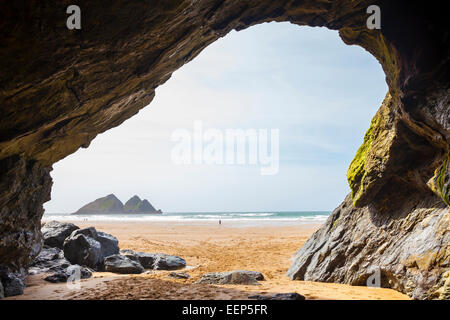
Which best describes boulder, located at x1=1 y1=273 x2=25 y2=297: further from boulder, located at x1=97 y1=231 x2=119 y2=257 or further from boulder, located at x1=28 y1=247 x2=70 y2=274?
boulder, located at x1=97 y1=231 x2=119 y2=257

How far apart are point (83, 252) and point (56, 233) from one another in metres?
3.82

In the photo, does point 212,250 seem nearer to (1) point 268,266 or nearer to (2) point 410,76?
(1) point 268,266

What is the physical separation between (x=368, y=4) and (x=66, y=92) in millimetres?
8296

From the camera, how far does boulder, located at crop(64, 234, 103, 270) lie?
37.2 ft

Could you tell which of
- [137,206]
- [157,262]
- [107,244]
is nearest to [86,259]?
[107,244]

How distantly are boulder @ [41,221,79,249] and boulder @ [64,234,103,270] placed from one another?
2.58 m

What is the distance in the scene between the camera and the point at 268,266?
12047 millimetres

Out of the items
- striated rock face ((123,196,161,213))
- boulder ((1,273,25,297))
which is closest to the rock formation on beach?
boulder ((1,273,25,297))

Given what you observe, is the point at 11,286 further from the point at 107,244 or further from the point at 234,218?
the point at 234,218

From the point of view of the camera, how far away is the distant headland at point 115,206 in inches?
4569

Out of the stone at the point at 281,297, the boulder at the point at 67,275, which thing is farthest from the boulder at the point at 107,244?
the stone at the point at 281,297

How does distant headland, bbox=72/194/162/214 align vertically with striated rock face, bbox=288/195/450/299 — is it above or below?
below

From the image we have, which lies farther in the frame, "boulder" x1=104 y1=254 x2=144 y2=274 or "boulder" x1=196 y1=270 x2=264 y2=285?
"boulder" x1=104 y1=254 x2=144 y2=274

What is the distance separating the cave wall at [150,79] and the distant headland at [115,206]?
375 ft
